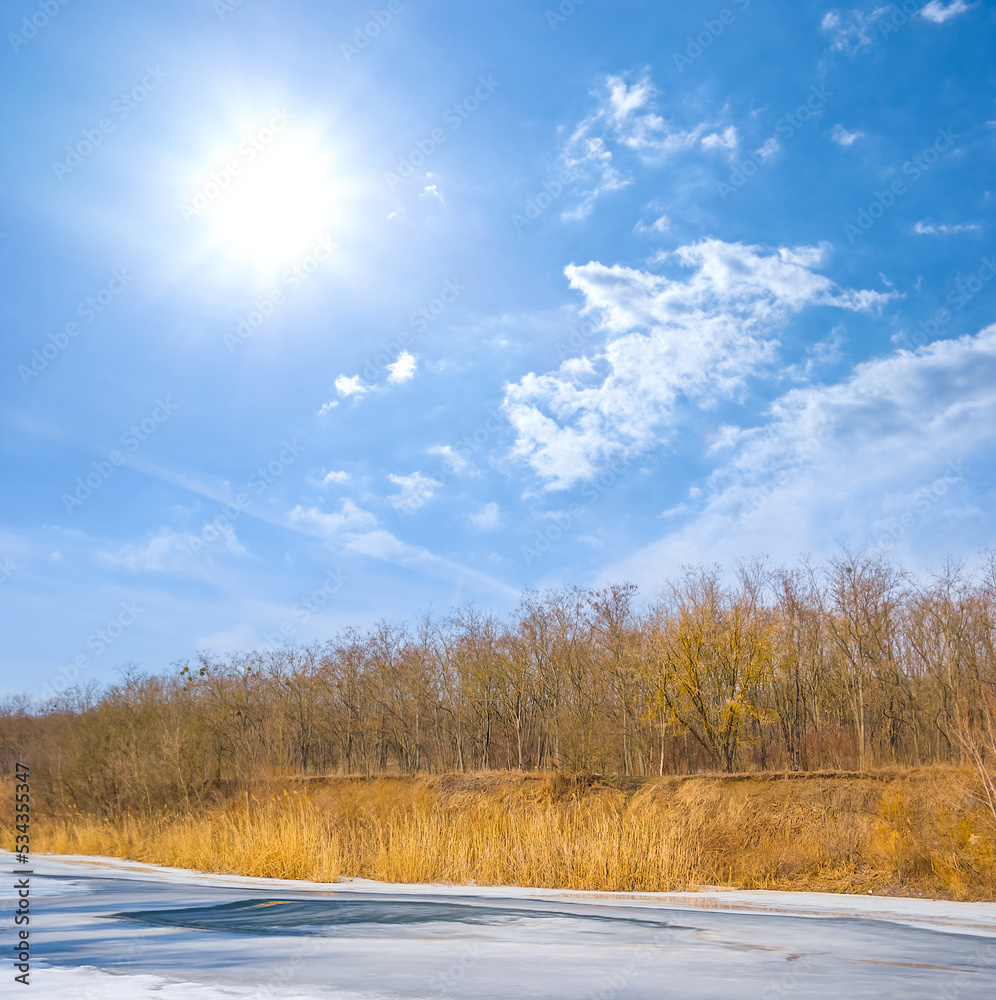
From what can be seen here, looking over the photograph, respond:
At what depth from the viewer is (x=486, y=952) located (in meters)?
4.63

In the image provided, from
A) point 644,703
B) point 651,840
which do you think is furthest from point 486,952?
point 644,703

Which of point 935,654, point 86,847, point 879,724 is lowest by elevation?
point 86,847

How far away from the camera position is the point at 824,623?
33.4 metres

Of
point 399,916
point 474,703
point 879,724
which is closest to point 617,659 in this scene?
point 474,703

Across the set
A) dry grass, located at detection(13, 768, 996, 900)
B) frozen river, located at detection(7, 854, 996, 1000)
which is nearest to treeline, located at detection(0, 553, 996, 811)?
dry grass, located at detection(13, 768, 996, 900)

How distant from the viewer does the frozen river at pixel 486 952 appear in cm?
352

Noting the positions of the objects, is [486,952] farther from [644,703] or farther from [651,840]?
[644,703]

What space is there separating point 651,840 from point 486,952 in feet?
32.7

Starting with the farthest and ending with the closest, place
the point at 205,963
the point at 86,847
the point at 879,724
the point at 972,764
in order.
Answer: the point at 879,724
the point at 86,847
the point at 972,764
the point at 205,963

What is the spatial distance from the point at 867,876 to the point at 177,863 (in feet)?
50.3

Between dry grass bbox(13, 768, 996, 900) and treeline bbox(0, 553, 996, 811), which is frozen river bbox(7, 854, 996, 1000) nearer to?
dry grass bbox(13, 768, 996, 900)

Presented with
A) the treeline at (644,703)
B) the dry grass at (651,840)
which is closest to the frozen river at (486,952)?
the dry grass at (651,840)

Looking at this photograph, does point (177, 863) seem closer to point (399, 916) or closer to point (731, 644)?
point (399, 916)

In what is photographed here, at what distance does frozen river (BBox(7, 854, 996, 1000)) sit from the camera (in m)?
3.52
